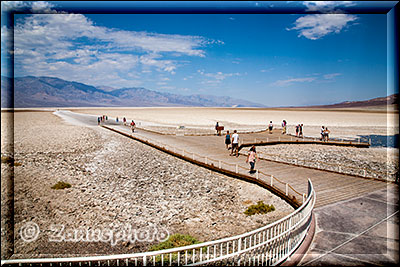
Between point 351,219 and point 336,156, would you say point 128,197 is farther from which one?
point 336,156

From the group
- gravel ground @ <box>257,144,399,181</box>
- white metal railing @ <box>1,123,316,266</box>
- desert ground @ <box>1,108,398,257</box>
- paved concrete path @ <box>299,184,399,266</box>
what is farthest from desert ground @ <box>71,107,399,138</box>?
desert ground @ <box>1,108,398,257</box>

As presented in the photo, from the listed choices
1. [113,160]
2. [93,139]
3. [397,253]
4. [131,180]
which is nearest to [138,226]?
[131,180]

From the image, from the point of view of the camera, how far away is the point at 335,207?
8930mm

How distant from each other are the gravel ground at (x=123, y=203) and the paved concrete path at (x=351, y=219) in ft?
6.50

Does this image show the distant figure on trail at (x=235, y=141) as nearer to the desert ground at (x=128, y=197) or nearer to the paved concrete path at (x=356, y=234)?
the desert ground at (x=128, y=197)

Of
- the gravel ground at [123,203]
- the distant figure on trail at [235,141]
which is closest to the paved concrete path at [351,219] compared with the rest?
the gravel ground at [123,203]

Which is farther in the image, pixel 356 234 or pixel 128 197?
pixel 128 197

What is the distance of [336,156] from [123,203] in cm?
1716

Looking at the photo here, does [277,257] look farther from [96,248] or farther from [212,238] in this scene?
[96,248]

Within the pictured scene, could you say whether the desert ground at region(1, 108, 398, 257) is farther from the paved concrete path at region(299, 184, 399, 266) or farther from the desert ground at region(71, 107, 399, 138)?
the desert ground at region(71, 107, 399, 138)

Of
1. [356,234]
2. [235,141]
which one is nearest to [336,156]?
[235,141]

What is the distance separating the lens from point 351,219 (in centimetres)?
785

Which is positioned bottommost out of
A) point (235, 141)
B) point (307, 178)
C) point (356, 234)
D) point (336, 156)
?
point (356, 234)

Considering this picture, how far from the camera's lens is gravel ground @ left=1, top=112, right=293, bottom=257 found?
31.7ft
